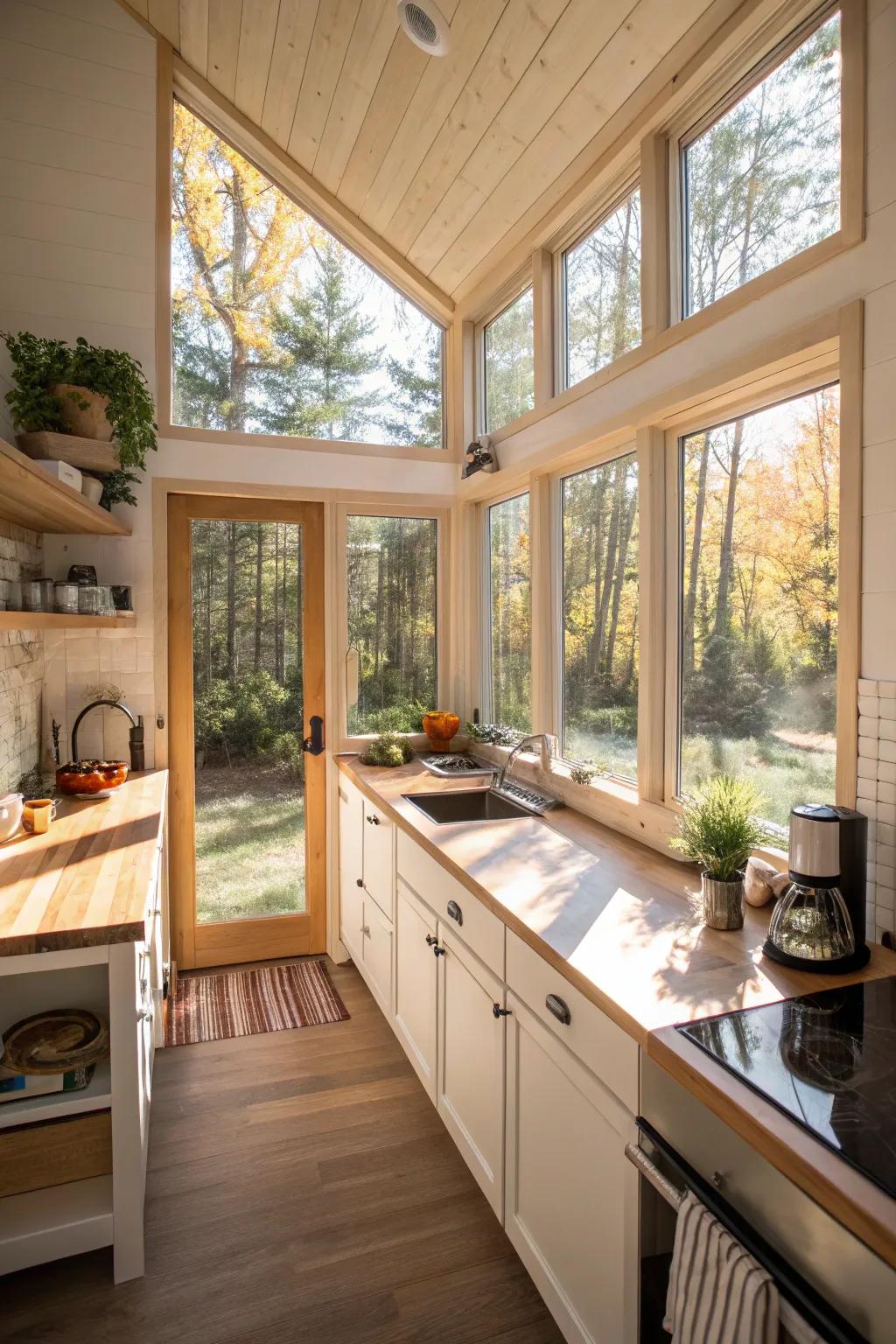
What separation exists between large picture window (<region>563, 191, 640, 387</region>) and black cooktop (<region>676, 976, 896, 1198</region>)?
6.44 feet

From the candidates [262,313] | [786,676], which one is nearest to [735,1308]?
[786,676]

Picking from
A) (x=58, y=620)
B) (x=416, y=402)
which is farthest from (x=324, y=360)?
(x=58, y=620)

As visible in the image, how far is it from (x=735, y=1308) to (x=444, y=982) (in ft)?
4.39

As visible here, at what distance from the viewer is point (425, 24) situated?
231cm

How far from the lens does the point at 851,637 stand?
1588mm

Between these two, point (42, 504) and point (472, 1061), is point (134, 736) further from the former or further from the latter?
point (472, 1061)

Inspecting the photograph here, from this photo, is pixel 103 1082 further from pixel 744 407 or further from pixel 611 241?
pixel 611 241

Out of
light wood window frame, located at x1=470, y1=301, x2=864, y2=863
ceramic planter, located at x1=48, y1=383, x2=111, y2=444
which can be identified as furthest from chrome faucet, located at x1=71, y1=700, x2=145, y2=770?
light wood window frame, located at x1=470, y1=301, x2=864, y2=863

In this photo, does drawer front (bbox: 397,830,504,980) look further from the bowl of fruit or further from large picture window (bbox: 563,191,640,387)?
large picture window (bbox: 563,191,640,387)

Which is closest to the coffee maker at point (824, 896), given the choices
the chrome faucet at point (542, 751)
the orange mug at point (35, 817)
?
the chrome faucet at point (542, 751)

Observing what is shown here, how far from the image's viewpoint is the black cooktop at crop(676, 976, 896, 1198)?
952mm

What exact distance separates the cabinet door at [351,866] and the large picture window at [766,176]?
226 cm

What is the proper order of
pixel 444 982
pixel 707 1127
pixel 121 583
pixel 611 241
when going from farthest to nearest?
1. pixel 121 583
2. pixel 611 241
3. pixel 444 982
4. pixel 707 1127

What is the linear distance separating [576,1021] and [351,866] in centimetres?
211
